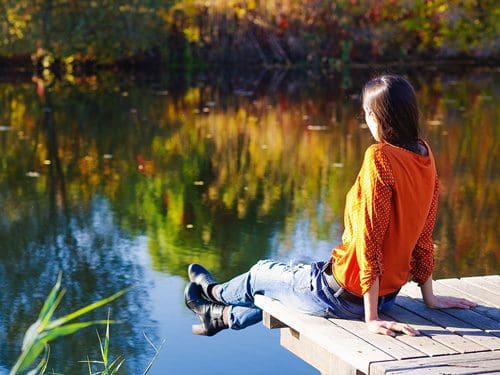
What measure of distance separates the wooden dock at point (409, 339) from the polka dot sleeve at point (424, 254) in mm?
119

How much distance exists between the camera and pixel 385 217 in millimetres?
3521

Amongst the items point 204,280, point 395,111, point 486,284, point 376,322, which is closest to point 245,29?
point 204,280

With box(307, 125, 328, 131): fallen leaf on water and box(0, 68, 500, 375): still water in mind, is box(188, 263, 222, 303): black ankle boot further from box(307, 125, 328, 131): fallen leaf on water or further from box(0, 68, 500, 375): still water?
box(307, 125, 328, 131): fallen leaf on water

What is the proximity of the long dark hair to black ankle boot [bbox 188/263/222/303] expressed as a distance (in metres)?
1.21

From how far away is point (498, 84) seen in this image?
1736cm

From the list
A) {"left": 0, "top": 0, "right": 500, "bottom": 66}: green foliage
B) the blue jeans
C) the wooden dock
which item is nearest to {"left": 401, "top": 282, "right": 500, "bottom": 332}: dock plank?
the wooden dock

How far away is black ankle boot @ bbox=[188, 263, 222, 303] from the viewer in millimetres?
4471

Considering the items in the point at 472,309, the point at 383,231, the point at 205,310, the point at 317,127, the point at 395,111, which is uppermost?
the point at 395,111

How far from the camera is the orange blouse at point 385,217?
3488 millimetres

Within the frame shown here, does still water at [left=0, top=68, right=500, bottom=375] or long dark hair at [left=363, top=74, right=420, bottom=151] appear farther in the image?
still water at [left=0, top=68, right=500, bottom=375]

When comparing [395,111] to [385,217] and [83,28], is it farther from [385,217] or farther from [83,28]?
[83,28]

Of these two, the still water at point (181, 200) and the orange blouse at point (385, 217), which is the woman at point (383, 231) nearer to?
the orange blouse at point (385, 217)

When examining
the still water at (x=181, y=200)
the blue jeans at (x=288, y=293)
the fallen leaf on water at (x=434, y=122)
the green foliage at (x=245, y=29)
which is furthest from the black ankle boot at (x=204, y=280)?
the green foliage at (x=245, y=29)

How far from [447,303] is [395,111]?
0.72m
